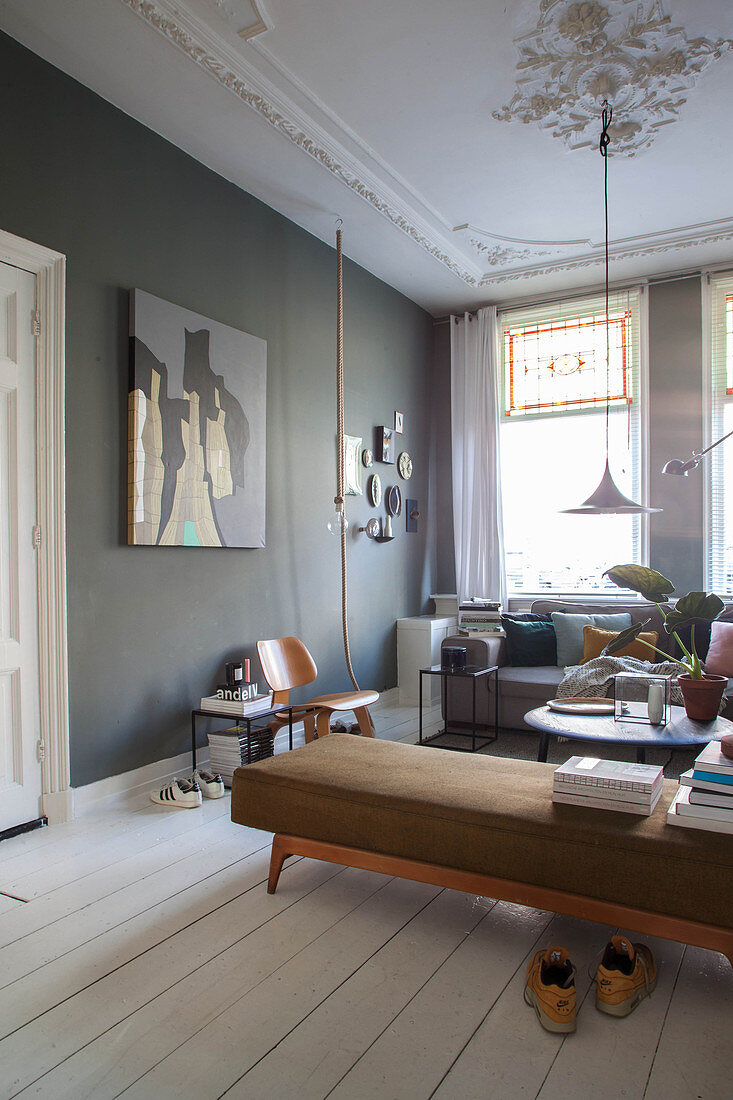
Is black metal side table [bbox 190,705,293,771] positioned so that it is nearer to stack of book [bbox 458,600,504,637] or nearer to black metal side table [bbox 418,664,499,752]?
black metal side table [bbox 418,664,499,752]

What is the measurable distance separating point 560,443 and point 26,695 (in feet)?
14.0

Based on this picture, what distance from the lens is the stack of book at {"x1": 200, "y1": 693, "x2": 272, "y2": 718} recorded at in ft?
11.6

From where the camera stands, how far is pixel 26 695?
297 cm

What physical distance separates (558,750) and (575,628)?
3.08 feet

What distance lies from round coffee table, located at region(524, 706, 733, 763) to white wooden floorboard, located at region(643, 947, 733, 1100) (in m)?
0.90

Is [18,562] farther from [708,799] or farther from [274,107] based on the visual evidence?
[708,799]

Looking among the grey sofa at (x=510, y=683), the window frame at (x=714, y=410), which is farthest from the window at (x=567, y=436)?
the grey sofa at (x=510, y=683)

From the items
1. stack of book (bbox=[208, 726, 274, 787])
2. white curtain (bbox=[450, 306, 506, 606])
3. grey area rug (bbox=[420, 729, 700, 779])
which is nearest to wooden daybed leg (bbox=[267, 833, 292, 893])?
stack of book (bbox=[208, 726, 274, 787])

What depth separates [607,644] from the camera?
470 centimetres

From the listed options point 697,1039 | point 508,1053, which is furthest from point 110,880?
point 697,1039

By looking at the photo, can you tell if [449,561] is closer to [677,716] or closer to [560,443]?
[560,443]

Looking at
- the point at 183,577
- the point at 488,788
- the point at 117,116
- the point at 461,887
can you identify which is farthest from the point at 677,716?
the point at 117,116

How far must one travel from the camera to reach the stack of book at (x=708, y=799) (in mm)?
1820

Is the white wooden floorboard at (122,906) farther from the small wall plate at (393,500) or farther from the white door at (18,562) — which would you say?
the small wall plate at (393,500)
